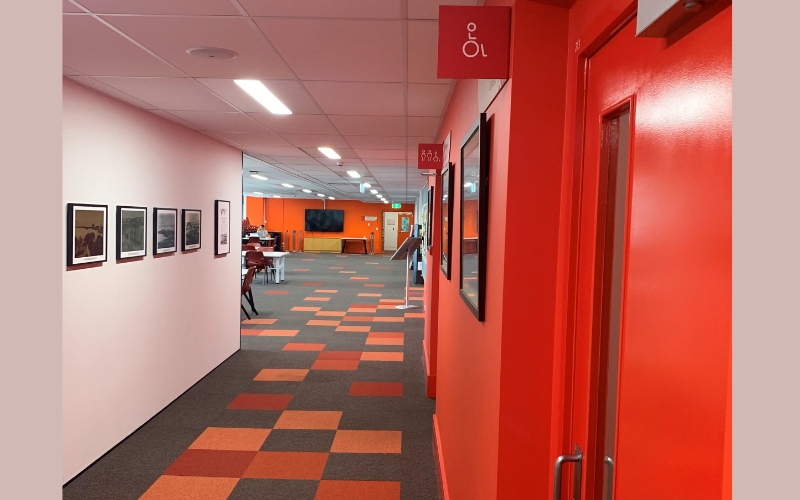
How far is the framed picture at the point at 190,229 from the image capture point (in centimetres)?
501

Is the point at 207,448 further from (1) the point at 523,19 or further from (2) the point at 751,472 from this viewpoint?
(2) the point at 751,472

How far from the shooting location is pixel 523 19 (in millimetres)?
1490

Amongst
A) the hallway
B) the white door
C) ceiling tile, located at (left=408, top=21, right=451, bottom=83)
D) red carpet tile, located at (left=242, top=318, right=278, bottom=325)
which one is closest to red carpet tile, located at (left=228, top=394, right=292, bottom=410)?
the hallway

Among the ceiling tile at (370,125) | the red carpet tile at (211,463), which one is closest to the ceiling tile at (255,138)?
the ceiling tile at (370,125)

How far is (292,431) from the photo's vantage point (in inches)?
168

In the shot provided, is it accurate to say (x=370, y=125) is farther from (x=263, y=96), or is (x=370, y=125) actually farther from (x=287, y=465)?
(x=287, y=465)

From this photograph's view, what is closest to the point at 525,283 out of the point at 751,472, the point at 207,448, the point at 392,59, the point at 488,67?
the point at 488,67

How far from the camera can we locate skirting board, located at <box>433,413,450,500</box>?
321 centimetres

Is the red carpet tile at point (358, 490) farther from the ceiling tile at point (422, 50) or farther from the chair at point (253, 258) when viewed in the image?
the chair at point (253, 258)

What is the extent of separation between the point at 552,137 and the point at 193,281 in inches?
183

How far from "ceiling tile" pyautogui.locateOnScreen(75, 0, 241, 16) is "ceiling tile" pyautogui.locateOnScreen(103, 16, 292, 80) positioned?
7cm

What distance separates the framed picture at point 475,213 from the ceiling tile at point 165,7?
1.12 m

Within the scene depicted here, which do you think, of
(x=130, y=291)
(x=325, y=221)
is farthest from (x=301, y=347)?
(x=325, y=221)

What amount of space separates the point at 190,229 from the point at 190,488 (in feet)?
8.62
